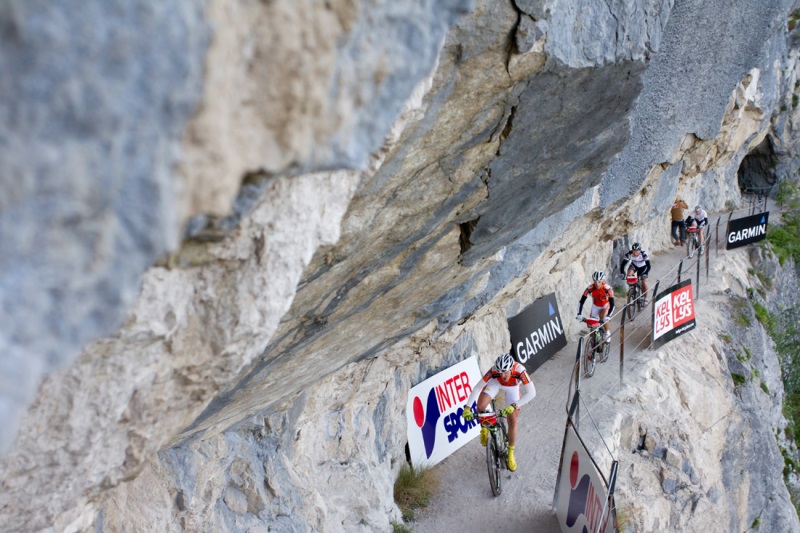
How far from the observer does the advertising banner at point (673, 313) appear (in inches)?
387

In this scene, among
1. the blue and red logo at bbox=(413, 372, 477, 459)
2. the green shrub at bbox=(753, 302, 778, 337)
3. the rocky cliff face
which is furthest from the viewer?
the green shrub at bbox=(753, 302, 778, 337)

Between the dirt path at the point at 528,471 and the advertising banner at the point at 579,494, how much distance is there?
52cm

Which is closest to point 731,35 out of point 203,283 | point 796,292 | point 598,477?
point 598,477

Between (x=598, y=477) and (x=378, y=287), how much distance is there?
249 cm

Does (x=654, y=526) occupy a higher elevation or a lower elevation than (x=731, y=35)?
lower

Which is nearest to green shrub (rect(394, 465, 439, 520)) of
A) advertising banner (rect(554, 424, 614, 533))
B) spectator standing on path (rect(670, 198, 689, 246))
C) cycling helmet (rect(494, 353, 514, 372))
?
advertising banner (rect(554, 424, 614, 533))

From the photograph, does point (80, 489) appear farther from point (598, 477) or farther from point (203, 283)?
point (598, 477)

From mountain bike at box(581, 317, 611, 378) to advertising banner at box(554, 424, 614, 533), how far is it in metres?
3.09

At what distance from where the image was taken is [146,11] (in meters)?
1.22

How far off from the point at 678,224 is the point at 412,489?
1227 centimetres

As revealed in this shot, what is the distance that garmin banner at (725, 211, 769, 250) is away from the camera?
648 inches

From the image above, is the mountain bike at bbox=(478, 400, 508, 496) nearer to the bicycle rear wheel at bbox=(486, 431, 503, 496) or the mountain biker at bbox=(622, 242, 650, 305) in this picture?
the bicycle rear wheel at bbox=(486, 431, 503, 496)

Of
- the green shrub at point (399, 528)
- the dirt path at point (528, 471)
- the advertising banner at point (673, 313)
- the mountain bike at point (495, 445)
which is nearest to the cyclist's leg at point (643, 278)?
the advertising banner at point (673, 313)

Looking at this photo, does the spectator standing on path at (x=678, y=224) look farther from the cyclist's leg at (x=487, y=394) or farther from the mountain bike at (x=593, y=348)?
the cyclist's leg at (x=487, y=394)
